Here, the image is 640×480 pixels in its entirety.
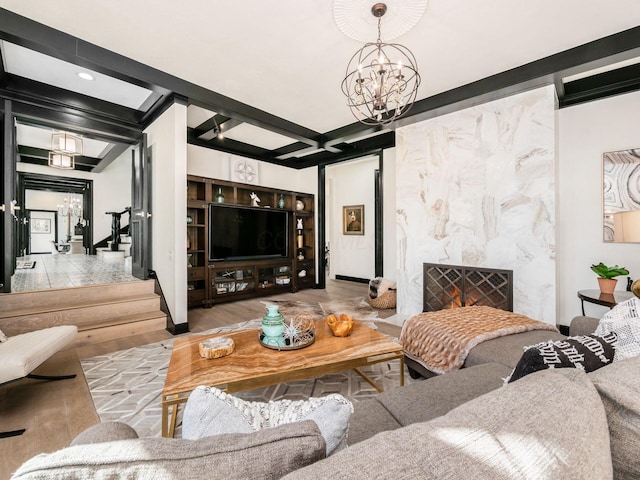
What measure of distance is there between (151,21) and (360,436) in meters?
3.17

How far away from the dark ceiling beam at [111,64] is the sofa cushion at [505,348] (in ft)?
11.9

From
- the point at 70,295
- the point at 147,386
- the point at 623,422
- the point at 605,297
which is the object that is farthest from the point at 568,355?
the point at 70,295

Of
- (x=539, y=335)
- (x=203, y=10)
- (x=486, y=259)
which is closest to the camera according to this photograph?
(x=539, y=335)

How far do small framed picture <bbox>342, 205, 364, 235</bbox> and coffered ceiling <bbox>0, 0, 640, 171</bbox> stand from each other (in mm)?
3090

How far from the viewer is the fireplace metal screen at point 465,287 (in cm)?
323

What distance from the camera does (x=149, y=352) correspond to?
289 centimetres

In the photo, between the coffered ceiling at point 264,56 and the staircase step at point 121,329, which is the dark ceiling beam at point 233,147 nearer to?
the coffered ceiling at point 264,56

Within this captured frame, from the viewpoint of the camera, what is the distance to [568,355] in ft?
3.36

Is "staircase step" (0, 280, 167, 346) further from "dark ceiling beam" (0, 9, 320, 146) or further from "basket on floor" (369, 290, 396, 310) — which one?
"basket on floor" (369, 290, 396, 310)

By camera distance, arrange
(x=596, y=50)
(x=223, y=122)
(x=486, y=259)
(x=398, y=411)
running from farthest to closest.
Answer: (x=223, y=122), (x=486, y=259), (x=596, y=50), (x=398, y=411)

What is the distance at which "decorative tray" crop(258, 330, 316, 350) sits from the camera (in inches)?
77.9

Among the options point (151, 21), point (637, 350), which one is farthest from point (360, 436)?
point (151, 21)

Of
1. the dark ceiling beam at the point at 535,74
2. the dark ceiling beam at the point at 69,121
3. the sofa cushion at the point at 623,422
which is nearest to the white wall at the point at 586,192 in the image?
the dark ceiling beam at the point at 535,74

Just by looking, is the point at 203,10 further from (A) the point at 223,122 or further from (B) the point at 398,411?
(B) the point at 398,411
